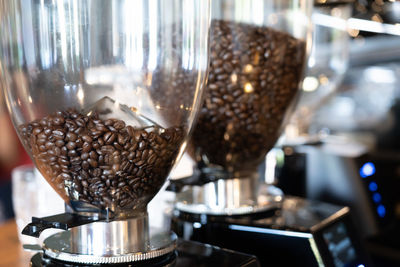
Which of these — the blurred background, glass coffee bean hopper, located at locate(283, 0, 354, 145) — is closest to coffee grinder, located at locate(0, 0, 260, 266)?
the blurred background

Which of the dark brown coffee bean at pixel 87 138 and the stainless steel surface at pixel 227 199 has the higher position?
the dark brown coffee bean at pixel 87 138

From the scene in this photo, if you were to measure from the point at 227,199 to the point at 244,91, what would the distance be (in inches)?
6.6

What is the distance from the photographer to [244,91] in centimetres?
77

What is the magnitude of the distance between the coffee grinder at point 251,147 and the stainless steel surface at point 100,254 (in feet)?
0.40

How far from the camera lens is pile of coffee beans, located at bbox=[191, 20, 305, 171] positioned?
2.51 feet

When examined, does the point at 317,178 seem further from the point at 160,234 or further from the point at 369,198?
the point at 160,234

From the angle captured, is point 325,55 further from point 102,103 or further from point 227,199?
point 102,103

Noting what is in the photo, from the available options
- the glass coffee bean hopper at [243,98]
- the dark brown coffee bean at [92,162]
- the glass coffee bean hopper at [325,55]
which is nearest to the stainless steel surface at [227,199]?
the glass coffee bean hopper at [243,98]

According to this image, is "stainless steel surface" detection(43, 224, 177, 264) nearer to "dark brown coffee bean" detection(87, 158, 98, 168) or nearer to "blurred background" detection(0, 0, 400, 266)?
"dark brown coffee bean" detection(87, 158, 98, 168)

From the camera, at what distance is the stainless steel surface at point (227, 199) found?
81cm

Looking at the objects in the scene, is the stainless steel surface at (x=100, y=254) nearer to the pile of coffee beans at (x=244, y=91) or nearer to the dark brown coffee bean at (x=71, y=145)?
the dark brown coffee bean at (x=71, y=145)

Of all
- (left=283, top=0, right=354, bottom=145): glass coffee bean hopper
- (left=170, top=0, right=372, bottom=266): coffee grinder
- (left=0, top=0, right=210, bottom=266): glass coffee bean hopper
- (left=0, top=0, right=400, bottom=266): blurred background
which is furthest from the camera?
(left=283, top=0, right=354, bottom=145): glass coffee bean hopper

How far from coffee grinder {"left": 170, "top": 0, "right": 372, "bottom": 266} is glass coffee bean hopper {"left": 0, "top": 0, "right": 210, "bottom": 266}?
0.14 m

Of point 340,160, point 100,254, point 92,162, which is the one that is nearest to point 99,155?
point 92,162
